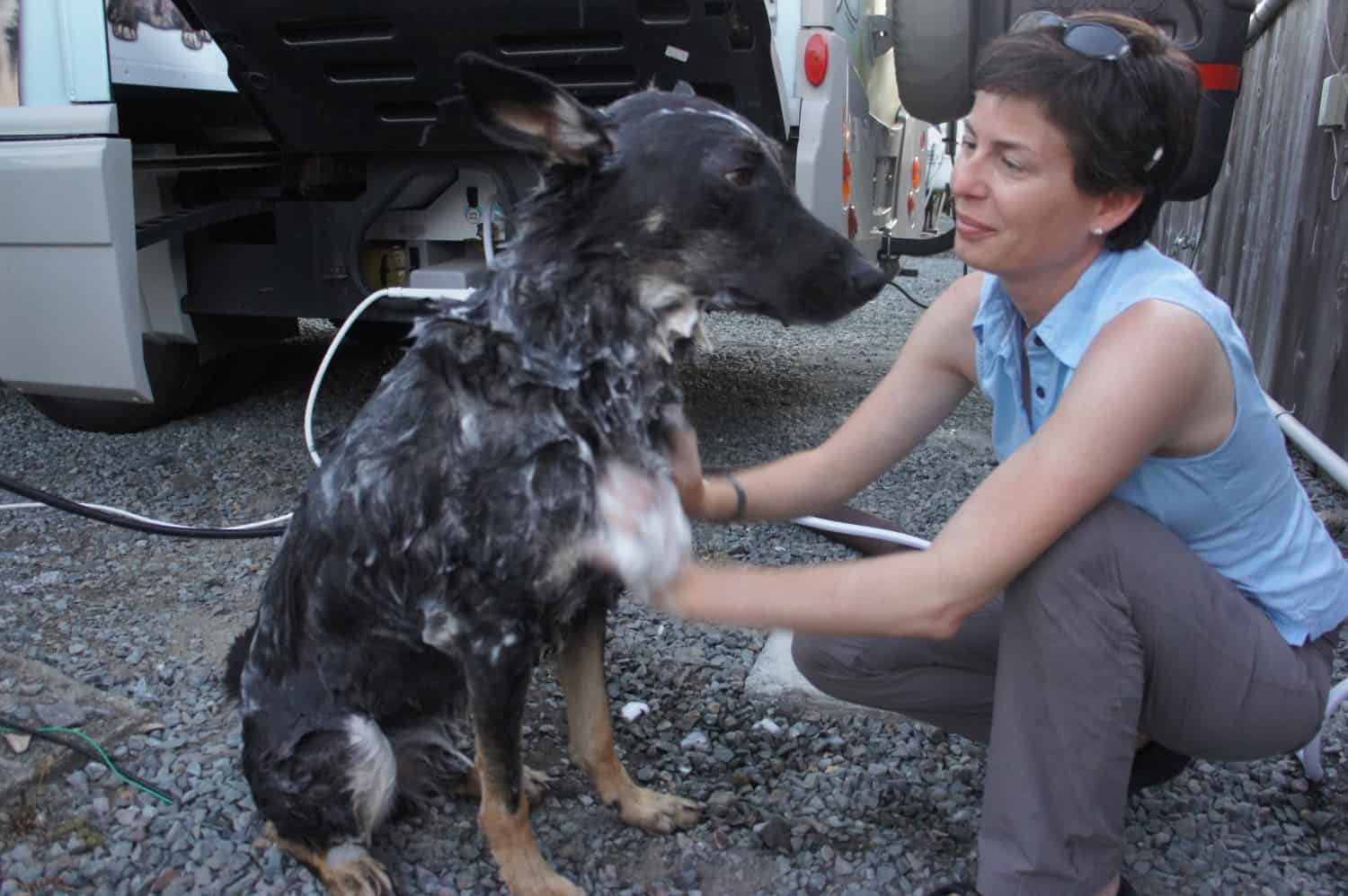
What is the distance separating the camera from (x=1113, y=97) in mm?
1667

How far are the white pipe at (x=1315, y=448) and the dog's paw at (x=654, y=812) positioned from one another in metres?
2.66

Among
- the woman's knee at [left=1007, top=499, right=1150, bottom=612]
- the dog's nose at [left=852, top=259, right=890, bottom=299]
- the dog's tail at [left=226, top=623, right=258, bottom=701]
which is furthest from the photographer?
the dog's tail at [left=226, top=623, right=258, bottom=701]

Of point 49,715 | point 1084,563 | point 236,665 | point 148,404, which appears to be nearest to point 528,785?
point 236,665

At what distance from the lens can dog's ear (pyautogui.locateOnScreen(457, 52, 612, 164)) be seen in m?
1.60

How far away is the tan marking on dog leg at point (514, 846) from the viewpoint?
1966 millimetres

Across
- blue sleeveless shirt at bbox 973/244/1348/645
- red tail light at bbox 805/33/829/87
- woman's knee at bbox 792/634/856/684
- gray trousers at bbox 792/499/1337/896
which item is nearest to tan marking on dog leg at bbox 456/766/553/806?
woman's knee at bbox 792/634/856/684

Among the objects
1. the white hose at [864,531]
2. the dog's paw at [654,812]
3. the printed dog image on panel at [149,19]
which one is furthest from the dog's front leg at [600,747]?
the printed dog image on panel at [149,19]

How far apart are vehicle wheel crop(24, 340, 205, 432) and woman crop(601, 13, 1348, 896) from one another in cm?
383

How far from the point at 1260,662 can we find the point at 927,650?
627mm

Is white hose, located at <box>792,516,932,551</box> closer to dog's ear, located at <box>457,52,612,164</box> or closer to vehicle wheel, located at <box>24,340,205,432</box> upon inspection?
dog's ear, located at <box>457,52,612,164</box>

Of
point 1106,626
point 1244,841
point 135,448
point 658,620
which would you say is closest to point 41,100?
point 135,448

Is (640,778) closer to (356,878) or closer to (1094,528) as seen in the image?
(356,878)

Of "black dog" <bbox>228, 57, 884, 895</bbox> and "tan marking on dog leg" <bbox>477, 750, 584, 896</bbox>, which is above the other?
"black dog" <bbox>228, 57, 884, 895</bbox>

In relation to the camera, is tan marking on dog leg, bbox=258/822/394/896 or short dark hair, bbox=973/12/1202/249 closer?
short dark hair, bbox=973/12/1202/249
